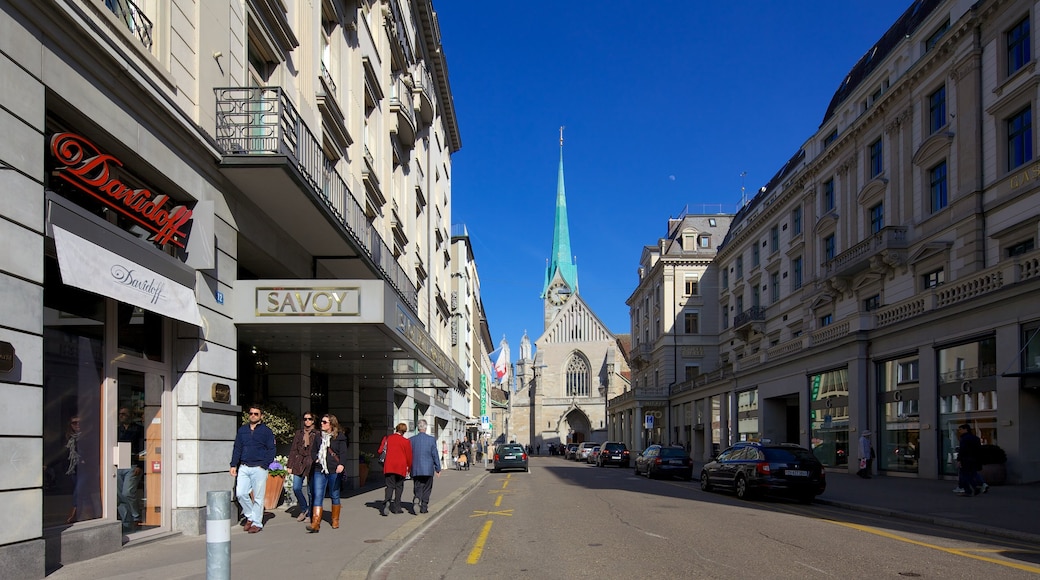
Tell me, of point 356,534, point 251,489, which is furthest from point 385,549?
point 251,489

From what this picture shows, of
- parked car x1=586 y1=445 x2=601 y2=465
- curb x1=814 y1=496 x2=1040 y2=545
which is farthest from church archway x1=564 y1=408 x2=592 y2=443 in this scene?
curb x1=814 y1=496 x2=1040 y2=545

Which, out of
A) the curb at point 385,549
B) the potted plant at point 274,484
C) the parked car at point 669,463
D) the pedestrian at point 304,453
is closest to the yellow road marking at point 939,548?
the curb at point 385,549

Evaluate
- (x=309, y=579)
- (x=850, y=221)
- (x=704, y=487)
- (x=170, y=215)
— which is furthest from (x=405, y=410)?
(x=309, y=579)

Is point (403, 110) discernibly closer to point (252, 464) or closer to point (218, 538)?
point (252, 464)

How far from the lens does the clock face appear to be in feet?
427

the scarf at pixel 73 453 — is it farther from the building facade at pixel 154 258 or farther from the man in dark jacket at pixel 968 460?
the man in dark jacket at pixel 968 460

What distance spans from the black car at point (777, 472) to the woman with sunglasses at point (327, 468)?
1048 centimetres

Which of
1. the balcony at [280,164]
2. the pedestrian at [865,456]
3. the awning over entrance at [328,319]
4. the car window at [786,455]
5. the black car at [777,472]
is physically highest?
the balcony at [280,164]

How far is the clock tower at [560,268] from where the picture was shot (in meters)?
131

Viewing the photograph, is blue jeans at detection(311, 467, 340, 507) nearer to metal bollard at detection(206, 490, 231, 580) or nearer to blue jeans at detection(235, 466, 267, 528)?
blue jeans at detection(235, 466, 267, 528)

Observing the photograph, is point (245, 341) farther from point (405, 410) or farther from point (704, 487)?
point (405, 410)

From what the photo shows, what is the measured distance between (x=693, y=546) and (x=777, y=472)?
9.04 m

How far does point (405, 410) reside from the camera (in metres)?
32.5

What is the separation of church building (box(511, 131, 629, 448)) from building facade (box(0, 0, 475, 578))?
3402 inches
